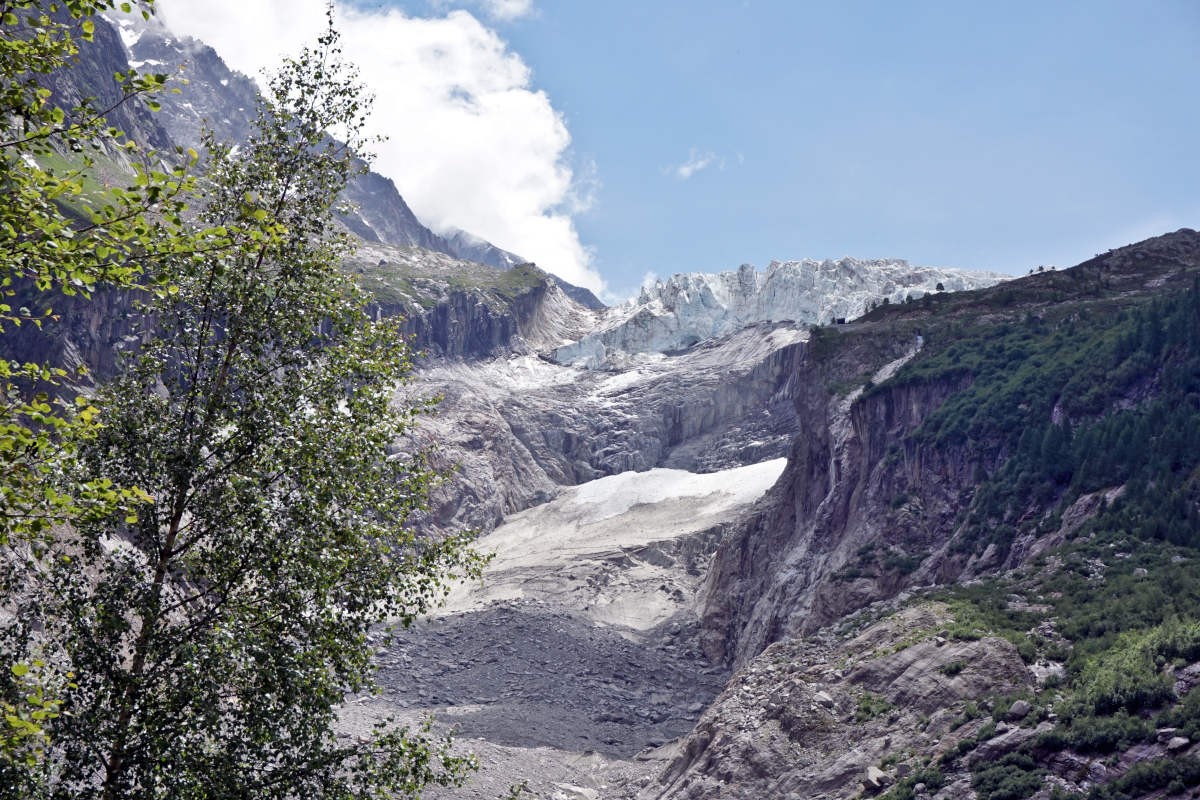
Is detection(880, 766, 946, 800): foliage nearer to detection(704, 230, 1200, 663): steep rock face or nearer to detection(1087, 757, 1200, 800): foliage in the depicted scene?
detection(1087, 757, 1200, 800): foliage

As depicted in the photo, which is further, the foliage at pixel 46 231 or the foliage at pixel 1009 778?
the foliage at pixel 1009 778

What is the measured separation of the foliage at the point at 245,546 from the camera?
12617 mm

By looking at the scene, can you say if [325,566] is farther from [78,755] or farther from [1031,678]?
[1031,678]

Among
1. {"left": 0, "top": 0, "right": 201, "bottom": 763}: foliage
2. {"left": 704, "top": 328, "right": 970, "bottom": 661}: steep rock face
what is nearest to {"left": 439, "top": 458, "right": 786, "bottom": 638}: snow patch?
{"left": 704, "top": 328, "right": 970, "bottom": 661}: steep rock face

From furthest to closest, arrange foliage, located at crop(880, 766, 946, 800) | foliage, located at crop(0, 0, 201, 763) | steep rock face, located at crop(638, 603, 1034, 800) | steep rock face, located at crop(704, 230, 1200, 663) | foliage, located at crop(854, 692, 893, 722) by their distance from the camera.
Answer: steep rock face, located at crop(704, 230, 1200, 663), foliage, located at crop(854, 692, 893, 722), steep rock face, located at crop(638, 603, 1034, 800), foliage, located at crop(880, 766, 946, 800), foliage, located at crop(0, 0, 201, 763)

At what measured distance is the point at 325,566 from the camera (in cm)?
1340

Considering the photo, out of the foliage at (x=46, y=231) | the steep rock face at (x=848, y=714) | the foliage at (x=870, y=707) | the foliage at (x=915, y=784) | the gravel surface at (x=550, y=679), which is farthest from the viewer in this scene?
the gravel surface at (x=550, y=679)

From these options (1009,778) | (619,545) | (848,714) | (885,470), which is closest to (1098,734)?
(1009,778)

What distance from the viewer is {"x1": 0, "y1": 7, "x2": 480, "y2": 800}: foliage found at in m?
12.6

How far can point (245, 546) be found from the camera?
13.5 m

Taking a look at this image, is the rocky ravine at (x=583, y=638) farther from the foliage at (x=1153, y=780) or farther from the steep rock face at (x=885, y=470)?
the foliage at (x=1153, y=780)

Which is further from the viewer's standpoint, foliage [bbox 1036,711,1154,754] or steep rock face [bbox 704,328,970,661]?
steep rock face [bbox 704,328,970,661]

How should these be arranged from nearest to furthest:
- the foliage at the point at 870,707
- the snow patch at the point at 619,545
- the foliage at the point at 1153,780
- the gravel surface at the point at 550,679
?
the foliage at the point at 1153,780
the foliage at the point at 870,707
the gravel surface at the point at 550,679
the snow patch at the point at 619,545

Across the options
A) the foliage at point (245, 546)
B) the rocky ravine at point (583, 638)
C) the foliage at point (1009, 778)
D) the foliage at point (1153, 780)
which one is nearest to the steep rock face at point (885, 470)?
the rocky ravine at point (583, 638)
